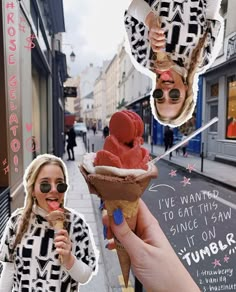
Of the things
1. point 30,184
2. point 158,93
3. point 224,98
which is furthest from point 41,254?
point 224,98

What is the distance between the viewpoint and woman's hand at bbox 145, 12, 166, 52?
98 cm

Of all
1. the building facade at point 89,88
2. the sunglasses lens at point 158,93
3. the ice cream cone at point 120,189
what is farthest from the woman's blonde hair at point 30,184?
the building facade at point 89,88

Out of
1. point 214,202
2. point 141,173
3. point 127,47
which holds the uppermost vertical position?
point 127,47

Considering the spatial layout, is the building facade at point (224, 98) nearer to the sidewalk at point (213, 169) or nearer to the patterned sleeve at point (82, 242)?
the sidewalk at point (213, 169)

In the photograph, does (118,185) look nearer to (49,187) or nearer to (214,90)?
(49,187)

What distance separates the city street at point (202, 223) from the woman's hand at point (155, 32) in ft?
1.90

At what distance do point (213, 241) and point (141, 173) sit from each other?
1005 mm

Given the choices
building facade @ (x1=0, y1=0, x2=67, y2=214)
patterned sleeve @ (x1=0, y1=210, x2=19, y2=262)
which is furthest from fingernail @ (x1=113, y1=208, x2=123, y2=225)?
building facade @ (x1=0, y1=0, x2=67, y2=214)

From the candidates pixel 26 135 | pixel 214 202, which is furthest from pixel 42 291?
pixel 26 135

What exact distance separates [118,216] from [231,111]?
32.3 inches

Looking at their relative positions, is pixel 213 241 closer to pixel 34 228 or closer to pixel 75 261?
pixel 75 261

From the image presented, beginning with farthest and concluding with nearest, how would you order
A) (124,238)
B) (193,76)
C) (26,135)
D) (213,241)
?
(26,135), (213,241), (193,76), (124,238)

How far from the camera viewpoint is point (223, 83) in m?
1.44

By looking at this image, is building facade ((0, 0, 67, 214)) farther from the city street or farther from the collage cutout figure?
the city street
